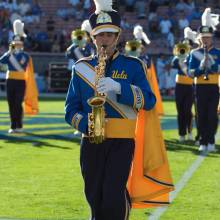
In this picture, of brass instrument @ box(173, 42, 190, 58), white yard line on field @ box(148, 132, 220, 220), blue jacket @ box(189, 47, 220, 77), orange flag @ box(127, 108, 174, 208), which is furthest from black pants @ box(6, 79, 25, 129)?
orange flag @ box(127, 108, 174, 208)

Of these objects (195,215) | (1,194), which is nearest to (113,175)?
(195,215)

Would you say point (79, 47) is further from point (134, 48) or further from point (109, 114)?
point (109, 114)

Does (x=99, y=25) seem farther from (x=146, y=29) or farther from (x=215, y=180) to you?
(x=146, y=29)

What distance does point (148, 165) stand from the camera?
20.0 feet

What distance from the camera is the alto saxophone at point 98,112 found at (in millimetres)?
5520

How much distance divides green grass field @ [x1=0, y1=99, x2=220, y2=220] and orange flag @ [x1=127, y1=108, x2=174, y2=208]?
124 cm

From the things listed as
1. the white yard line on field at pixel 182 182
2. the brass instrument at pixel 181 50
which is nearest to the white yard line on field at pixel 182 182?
the white yard line on field at pixel 182 182

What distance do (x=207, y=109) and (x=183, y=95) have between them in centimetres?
151

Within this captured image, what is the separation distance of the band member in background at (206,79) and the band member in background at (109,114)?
5950 millimetres

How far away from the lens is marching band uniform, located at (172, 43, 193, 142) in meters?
13.5

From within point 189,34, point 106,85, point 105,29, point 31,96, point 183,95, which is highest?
point 105,29

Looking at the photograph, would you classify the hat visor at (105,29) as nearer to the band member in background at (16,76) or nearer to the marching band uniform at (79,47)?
the marching band uniform at (79,47)

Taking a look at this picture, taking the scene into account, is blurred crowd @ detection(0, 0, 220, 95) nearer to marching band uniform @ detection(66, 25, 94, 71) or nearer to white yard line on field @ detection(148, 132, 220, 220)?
marching band uniform @ detection(66, 25, 94, 71)

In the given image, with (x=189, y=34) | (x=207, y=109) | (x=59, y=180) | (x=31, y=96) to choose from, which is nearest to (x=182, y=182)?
(x=59, y=180)
